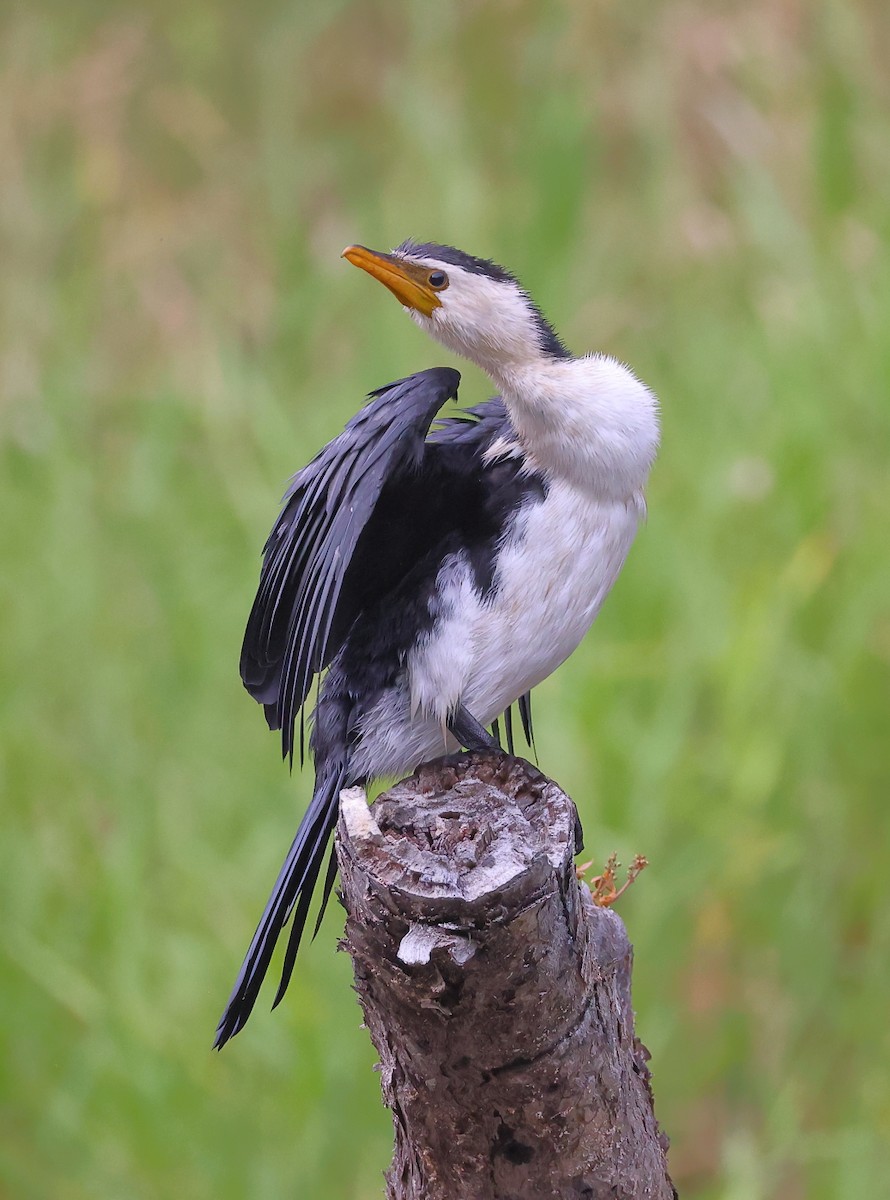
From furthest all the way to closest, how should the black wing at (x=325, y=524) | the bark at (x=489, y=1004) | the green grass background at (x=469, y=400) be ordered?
the green grass background at (x=469, y=400) → the black wing at (x=325, y=524) → the bark at (x=489, y=1004)

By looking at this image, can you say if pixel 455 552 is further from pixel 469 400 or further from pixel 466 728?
pixel 469 400

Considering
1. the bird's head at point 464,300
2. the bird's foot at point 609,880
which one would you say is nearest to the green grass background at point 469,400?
the bird's foot at point 609,880

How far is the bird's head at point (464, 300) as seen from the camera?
1.51 metres

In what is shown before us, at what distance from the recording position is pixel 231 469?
293cm

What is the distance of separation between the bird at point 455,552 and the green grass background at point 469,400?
2.48 ft

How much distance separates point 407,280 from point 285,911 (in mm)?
652

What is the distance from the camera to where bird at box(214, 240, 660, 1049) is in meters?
1.48

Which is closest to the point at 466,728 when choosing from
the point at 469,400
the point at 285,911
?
the point at 285,911

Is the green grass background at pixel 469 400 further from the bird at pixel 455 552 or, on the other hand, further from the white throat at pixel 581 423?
the white throat at pixel 581 423

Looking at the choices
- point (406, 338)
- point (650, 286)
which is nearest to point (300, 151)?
point (650, 286)

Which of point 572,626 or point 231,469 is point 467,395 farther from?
point 572,626

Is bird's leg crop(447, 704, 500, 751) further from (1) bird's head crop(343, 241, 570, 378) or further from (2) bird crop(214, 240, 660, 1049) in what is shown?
(1) bird's head crop(343, 241, 570, 378)

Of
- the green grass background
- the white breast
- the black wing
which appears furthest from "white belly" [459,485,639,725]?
the green grass background

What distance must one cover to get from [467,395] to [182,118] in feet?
3.80
